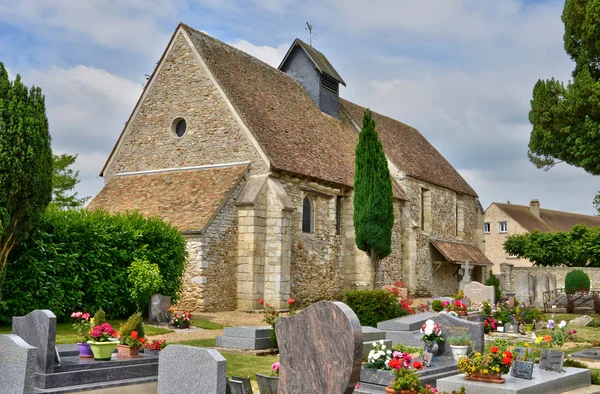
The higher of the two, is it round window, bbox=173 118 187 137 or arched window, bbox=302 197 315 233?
round window, bbox=173 118 187 137

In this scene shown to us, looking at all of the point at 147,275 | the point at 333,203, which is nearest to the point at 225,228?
the point at 147,275

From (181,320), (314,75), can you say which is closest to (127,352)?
(181,320)

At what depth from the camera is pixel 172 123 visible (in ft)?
77.5

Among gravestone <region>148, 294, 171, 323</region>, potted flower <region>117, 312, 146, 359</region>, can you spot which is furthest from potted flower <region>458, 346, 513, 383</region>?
gravestone <region>148, 294, 171, 323</region>

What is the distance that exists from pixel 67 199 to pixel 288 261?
19777 mm

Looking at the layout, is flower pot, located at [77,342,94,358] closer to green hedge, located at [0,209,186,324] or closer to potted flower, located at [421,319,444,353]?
potted flower, located at [421,319,444,353]

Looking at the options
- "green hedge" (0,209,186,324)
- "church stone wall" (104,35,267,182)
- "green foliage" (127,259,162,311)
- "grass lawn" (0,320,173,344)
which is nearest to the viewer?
"grass lawn" (0,320,173,344)

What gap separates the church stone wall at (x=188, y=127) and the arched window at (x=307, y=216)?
2.88 m

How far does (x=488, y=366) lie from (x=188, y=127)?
53.7 ft

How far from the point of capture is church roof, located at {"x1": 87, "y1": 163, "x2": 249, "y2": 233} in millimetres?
20312

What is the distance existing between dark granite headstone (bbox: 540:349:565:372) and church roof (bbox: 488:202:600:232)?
43.3m

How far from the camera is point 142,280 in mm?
16906

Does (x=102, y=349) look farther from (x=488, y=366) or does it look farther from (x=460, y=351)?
(x=460, y=351)

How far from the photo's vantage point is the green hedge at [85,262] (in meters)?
14.9
